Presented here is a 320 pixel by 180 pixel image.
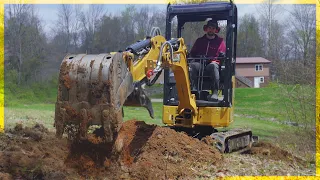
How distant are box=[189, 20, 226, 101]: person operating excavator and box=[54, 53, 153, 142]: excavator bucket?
10.8 feet

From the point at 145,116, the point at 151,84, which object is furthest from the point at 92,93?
the point at 145,116

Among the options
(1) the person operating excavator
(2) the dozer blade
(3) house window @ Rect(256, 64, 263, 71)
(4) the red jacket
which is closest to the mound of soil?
(2) the dozer blade

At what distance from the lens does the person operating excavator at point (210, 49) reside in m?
9.84

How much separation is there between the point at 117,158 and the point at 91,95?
1322 millimetres

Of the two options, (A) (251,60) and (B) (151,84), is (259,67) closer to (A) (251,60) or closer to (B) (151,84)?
(A) (251,60)

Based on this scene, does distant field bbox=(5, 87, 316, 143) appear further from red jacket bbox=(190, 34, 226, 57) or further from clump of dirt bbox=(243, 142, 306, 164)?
red jacket bbox=(190, 34, 226, 57)

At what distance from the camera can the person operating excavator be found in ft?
32.3

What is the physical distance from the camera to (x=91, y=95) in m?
6.62

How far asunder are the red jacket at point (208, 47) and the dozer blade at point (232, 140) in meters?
1.79

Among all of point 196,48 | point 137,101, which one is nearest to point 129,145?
point 137,101

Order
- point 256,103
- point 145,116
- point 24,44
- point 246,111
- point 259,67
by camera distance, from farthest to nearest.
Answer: point 259,67 → point 24,44 → point 256,103 → point 246,111 → point 145,116

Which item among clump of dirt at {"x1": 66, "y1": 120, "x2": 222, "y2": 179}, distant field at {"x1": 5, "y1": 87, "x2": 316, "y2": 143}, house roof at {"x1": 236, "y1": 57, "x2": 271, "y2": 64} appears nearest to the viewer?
clump of dirt at {"x1": 66, "y1": 120, "x2": 222, "y2": 179}

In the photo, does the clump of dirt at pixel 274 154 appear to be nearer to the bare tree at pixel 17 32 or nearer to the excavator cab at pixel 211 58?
the excavator cab at pixel 211 58

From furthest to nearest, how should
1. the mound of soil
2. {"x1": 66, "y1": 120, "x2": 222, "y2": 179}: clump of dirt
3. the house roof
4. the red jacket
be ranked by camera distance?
the house roof < the red jacket < {"x1": 66, "y1": 120, "x2": 222, "y2": 179}: clump of dirt < the mound of soil
